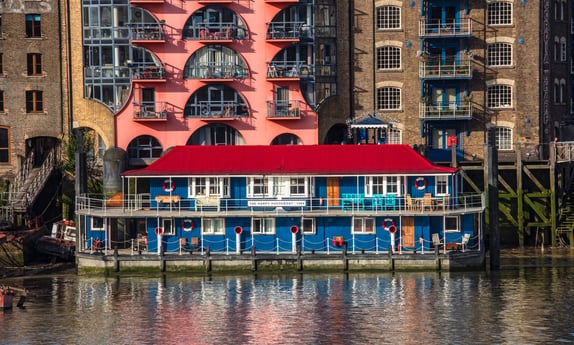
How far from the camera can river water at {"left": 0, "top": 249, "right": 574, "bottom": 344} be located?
61.7 metres

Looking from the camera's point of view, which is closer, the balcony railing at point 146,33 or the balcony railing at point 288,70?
the balcony railing at point 146,33

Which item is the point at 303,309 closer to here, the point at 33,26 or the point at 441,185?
the point at 441,185

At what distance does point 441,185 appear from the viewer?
260 feet

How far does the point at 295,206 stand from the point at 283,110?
17839 mm

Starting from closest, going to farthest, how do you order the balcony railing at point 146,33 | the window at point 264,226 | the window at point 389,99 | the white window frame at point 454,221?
the white window frame at point 454,221 → the window at point 264,226 → the balcony railing at point 146,33 → the window at point 389,99

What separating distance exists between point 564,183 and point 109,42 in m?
32.4

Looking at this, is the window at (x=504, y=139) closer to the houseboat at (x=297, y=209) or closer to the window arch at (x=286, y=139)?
the window arch at (x=286, y=139)

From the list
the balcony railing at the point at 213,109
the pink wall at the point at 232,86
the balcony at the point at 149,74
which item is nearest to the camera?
the balcony at the point at 149,74

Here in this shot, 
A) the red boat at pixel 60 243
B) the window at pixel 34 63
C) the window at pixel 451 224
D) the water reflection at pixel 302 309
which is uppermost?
the window at pixel 34 63

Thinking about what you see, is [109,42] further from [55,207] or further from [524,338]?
[524,338]

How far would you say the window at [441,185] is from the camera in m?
79.2

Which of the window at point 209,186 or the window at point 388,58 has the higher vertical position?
the window at point 388,58

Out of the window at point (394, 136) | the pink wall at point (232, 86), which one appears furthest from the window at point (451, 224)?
the window at point (394, 136)

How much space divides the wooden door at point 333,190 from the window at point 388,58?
19004 millimetres
